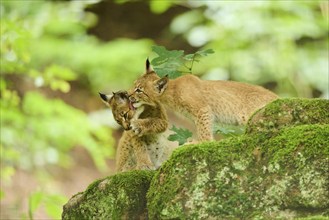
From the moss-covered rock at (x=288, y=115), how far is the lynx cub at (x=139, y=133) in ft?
4.38

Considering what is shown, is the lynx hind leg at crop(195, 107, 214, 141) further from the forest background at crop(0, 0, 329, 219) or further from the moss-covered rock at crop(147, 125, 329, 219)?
the forest background at crop(0, 0, 329, 219)

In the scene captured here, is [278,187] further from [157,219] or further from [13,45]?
[13,45]

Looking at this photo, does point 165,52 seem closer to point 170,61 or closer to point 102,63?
point 170,61

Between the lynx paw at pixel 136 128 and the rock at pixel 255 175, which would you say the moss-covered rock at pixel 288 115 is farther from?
the lynx paw at pixel 136 128

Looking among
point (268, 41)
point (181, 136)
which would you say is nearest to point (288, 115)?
point (181, 136)

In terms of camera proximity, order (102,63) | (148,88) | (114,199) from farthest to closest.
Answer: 1. (102,63)
2. (148,88)
3. (114,199)

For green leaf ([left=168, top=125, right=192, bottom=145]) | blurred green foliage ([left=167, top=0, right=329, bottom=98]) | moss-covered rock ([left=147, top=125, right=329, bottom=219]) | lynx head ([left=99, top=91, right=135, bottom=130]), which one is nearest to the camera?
moss-covered rock ([left=147, top=125, right=329, bottom=219])

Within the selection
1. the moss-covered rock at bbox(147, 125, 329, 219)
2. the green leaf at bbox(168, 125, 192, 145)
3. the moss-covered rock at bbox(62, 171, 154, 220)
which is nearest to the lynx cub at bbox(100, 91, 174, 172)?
the green leaf at bbox(168, 125, 192, 145)

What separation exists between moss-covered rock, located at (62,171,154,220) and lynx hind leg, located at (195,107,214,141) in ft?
4.44

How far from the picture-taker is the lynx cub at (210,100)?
5565mm

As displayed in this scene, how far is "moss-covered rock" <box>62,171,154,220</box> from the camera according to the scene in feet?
12.9

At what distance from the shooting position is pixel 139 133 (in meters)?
5.03

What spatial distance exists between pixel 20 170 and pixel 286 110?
8.34 m

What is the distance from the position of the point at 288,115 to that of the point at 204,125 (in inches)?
67.5
